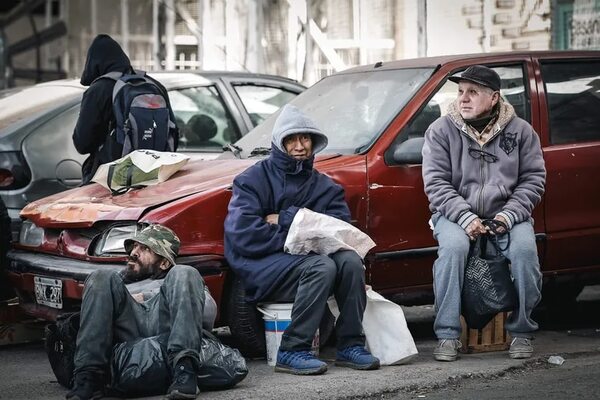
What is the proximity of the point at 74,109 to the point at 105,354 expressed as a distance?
3758mm

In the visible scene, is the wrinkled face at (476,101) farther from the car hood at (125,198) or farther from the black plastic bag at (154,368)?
the black plastic bag at (154,368)

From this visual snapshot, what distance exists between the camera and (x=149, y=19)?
19.0m

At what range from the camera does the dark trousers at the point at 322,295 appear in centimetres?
697

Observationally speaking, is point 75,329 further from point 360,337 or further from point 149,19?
point 149,19

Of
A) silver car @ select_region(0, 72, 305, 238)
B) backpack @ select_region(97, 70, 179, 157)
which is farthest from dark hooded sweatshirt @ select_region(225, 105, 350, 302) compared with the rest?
silver car @ select_region(0, 72, 305, 238)

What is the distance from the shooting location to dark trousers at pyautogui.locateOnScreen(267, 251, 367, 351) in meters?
6.97

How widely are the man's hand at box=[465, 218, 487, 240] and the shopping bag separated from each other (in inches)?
69.0

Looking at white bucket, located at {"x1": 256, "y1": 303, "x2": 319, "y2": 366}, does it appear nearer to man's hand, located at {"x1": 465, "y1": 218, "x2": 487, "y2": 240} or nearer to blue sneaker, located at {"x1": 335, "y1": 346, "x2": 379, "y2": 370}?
blue sneaker, located at {"x1": 335, "y1": 346, "x2": 379, "y2": 370}

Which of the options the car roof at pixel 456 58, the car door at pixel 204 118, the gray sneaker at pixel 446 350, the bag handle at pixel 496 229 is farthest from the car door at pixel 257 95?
the gray sneaker at pixel 446 350

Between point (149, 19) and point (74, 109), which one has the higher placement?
point (149, 19)

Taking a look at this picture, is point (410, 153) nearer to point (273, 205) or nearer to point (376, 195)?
point (376, 195)

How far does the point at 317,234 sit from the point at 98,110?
228 centimetres

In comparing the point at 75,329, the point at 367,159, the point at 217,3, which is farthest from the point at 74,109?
the point at 217,3

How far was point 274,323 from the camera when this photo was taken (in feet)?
23.6
